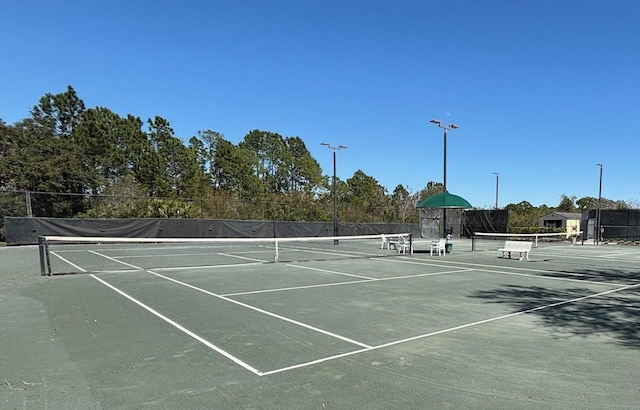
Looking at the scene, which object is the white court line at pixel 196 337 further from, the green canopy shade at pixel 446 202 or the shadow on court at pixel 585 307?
the green canopy shade at pixel 446 202

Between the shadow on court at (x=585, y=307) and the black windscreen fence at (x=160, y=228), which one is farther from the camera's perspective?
the black windscreen fence at (x=160, y=228)

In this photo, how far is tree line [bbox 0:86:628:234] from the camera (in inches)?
1340

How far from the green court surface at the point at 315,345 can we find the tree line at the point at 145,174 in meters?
24.4

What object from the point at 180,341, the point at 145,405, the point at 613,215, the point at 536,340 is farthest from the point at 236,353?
the point at 613,215

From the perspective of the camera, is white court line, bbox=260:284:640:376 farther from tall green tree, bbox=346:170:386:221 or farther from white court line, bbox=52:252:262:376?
tall green tree, bbox=346:170:386:221

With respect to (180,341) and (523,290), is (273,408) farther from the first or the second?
(523,290)

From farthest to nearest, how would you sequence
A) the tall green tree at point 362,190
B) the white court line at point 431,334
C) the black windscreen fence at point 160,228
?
the tall green tree at point 362,190 < the black windscreen fence at point 160,228 < the white court line at point 431,334

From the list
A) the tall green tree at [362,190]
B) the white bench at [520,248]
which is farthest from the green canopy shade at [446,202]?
the tall green tree at [362,190]

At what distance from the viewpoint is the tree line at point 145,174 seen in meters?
34.0

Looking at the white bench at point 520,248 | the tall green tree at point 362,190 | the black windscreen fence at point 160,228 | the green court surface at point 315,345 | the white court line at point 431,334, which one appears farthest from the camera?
the tall green tree at point 362,190

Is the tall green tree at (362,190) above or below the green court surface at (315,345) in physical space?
above

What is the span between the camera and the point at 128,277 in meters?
12.1

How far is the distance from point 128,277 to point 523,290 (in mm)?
10218

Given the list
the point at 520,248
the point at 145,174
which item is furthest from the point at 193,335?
the point at 145,174
